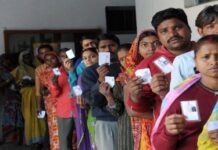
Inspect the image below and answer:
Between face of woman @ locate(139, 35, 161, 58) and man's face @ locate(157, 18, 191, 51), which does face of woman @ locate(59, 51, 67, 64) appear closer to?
face of woman @ locate(139, 35, 161, 58)

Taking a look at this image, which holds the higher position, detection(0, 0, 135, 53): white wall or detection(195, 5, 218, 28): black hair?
detection(0, 0, 135, 53): white wall

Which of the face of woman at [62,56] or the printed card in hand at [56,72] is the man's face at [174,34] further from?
the face of woman at [62,56]

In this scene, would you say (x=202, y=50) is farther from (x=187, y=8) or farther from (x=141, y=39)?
(x=187, y=8)

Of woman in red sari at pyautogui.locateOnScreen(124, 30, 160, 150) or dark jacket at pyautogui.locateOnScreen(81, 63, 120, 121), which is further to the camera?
dark jacket at pyautogui.locateOnScreen(81, 63, 120, 121)

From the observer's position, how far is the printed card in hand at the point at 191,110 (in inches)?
80.4

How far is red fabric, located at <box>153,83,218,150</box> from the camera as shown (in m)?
2.06

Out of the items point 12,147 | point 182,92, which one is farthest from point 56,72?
point 182,92

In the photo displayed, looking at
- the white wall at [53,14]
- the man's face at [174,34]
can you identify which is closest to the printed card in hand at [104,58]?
the man's face at [174,34]

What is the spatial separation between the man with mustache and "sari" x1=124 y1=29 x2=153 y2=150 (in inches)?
12.2

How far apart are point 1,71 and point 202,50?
6085 millimetres

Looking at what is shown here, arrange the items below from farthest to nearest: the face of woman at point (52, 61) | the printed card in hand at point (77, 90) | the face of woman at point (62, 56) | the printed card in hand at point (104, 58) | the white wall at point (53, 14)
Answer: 1. the white wall at point (53, 14)
2. the face of woman at point (52, 61)
3. the face of woman at point (62, 56)
4. the printed card in hand at point (77, 90)
5. the printed card in hand at point (104, 58)

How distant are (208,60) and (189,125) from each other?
320 mm

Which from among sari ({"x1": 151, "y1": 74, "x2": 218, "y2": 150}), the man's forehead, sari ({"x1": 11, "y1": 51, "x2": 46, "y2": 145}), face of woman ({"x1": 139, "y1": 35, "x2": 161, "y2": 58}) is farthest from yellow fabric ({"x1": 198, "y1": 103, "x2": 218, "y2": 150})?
sari ({"x1": 11, "y1": 51, "x2": 46, "y2": 145})

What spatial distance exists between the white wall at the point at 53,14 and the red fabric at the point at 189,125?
7.06 metres
